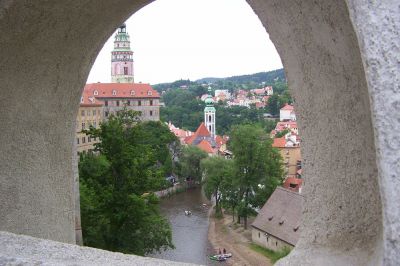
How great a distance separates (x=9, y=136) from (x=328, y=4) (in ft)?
5.83

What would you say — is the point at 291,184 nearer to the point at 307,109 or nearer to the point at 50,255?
the point at 307,109

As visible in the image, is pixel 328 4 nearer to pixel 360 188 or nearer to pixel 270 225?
pixel 360 188

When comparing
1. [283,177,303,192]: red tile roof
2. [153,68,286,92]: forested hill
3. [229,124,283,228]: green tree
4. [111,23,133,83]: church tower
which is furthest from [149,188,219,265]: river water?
[153,68,286,92]: forested hill

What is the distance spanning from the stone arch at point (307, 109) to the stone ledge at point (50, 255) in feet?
1.98

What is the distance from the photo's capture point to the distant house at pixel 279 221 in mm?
19906

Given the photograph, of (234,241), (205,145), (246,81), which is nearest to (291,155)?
(205,145)

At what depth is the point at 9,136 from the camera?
2.68 metres

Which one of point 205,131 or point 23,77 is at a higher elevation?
point 23,77

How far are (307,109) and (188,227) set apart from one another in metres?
23.9

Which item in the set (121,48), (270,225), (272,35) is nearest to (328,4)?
(272,35)

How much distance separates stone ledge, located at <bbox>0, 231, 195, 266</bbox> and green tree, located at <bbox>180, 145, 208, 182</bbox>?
3478 cm

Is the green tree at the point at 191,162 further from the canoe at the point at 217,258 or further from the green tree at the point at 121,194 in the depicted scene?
the green tree at the point at 121,194

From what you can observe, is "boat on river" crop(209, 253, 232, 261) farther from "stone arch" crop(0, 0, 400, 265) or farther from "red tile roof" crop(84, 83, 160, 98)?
"red tile roof" crop(84, 83, 160, 98)

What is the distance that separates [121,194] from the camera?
35.5 ft
